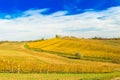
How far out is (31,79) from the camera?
34844 mm

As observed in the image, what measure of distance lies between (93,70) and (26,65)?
11.5 meters

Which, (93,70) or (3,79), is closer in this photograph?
(3,79)

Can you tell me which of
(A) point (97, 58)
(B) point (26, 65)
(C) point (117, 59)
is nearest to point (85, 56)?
(A) point (97, 58)

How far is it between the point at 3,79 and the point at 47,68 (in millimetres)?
20044

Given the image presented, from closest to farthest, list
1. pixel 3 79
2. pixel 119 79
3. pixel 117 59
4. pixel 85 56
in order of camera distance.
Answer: pixel 3 79 < pixel 119 79 < pixel 117 59 < pixel 85 56

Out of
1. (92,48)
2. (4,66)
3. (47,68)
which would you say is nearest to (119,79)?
(47,68)

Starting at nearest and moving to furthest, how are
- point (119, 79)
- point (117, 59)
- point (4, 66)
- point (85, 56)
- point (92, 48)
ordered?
point (119, 79), point (4, 66), point (117, 59), point (85, 56), point (92, 48)

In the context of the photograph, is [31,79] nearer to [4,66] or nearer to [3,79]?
[3,79]

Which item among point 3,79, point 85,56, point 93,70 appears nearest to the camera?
point 3,79

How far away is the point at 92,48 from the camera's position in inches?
3848

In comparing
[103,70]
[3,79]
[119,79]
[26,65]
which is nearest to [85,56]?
[103,70]

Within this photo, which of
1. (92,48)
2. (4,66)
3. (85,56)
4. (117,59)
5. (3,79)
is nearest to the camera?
(3,79)

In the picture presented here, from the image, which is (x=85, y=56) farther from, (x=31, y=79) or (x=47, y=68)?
(x=31, y=79)

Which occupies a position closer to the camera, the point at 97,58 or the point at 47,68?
the point at 47,68
